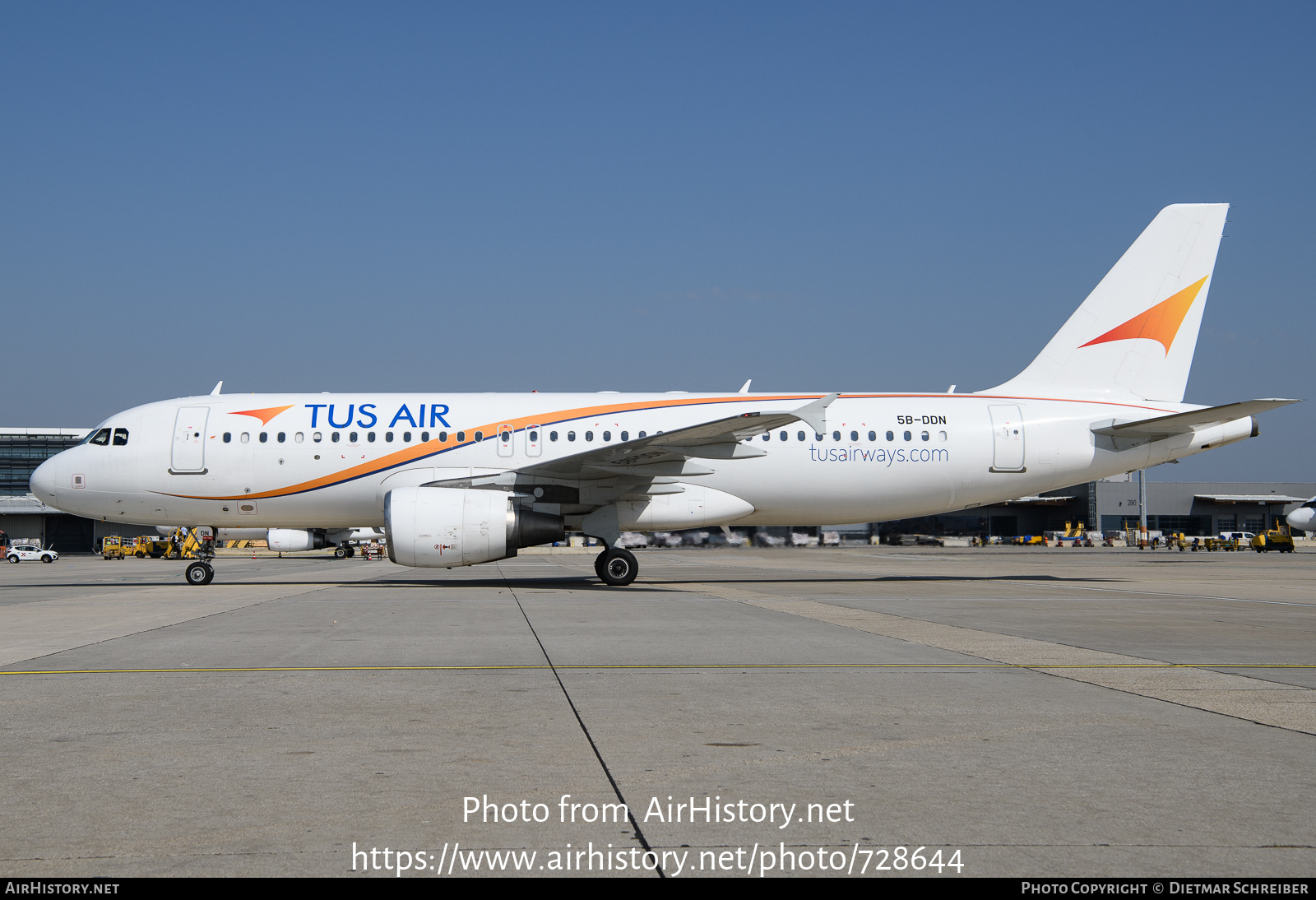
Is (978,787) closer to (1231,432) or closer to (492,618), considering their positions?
(492,618)

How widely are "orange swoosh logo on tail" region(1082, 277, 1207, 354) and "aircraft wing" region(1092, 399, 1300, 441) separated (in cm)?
216

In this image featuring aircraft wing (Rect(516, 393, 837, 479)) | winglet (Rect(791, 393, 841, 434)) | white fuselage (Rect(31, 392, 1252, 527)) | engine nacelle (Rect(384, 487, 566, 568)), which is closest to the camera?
winglet (Rect(791, 393, 841, 434))

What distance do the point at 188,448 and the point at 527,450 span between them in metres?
6.86

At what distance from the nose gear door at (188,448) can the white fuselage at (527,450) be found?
2 cm

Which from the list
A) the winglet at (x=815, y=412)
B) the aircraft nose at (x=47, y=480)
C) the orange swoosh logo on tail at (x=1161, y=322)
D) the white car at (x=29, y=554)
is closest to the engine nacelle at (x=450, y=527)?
the winglet at (x=815, y=412)

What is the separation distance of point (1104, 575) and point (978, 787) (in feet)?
78.3

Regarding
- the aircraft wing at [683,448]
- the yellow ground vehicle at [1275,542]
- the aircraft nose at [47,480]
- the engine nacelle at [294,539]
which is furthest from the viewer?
the yellow ground vehicle at [1275,542]

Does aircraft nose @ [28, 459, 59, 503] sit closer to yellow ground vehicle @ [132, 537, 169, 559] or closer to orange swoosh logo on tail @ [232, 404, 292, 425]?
orange swoosh logo on tail @ [232, 404, 292, 425]

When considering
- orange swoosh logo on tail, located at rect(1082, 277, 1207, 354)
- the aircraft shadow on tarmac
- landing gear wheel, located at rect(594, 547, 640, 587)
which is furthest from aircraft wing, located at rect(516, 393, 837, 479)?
orange swoosh logo on tail, located at rect(1082, 277, 1207, 354)

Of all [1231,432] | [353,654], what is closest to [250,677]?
[353,654]

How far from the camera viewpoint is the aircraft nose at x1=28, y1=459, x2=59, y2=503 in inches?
799

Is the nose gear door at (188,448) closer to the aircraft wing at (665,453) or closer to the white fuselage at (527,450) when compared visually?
the white fuselage at (527,450)

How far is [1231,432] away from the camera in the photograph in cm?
2078

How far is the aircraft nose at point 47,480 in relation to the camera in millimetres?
20297
